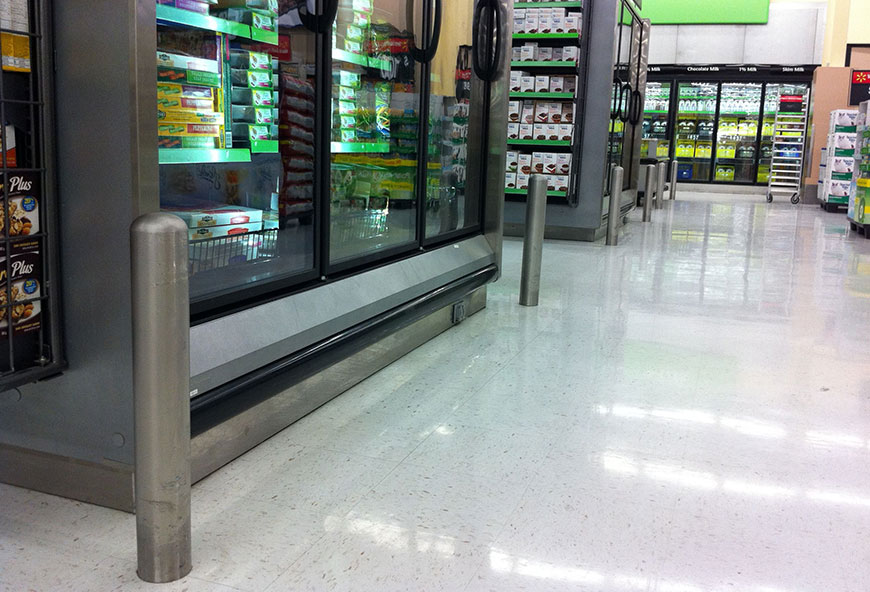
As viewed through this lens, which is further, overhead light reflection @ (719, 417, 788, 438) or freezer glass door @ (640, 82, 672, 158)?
freezer glass door @ (640, 82, 672, 158)

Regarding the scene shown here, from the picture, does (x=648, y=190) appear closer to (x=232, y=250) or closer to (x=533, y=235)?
(x=533, y=235)

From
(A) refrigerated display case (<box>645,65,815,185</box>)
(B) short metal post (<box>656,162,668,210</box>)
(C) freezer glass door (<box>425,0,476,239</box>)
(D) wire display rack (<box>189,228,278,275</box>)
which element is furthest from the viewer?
(A) refrigerated display case (<box>645,65,815,185</box>)

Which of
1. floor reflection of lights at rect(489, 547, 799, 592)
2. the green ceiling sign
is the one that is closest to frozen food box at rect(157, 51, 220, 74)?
floor reflection of lights at rect(489, 547, 799, 592)

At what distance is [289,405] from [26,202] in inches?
42.9

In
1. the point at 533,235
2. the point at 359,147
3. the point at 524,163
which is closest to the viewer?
the point at 359,147

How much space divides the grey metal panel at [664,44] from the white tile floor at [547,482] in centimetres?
1550

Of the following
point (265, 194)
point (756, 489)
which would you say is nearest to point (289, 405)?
point (265, 194)

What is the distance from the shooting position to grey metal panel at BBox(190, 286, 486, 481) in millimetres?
2152

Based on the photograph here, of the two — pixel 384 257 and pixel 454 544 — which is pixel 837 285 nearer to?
pixel 384 257

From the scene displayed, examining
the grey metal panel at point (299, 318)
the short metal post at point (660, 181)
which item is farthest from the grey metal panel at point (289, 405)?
the short metal post at point (660, 181)

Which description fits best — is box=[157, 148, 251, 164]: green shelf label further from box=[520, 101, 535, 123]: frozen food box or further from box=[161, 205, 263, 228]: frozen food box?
box=[520, 101, 535, 123]: frozen food box

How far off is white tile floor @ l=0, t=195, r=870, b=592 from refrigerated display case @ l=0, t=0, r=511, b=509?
0.19 metres

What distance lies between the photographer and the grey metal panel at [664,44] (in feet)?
59.6

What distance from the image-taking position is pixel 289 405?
8.36 ft
